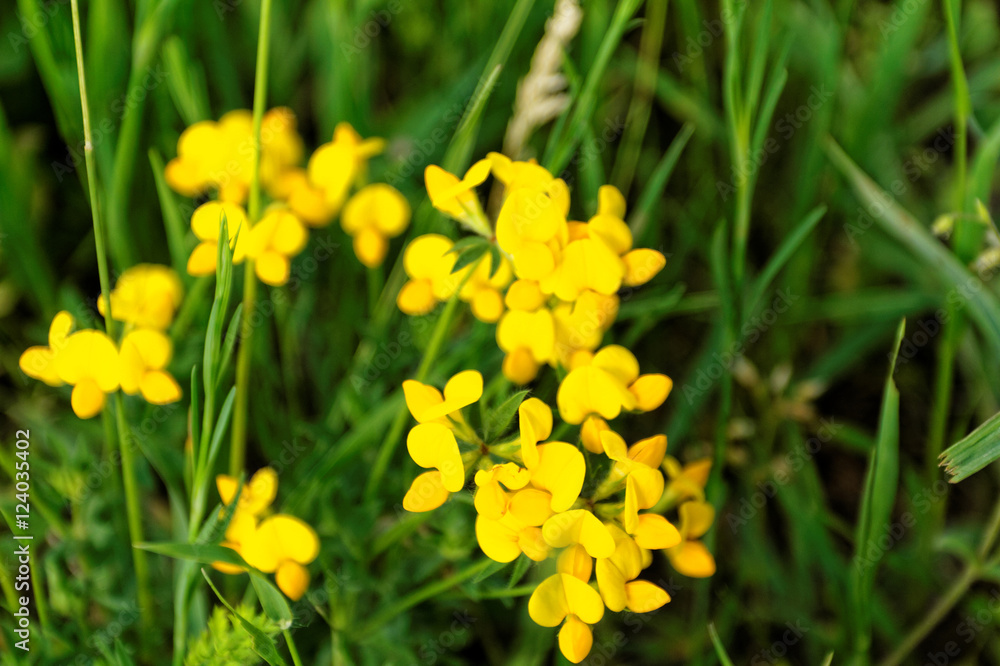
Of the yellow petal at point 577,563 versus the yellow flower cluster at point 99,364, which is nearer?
the yellow petal at point 577,563

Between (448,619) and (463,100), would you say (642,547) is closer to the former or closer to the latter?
(448,619)

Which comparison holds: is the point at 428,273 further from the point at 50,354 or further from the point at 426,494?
the point at 50,354

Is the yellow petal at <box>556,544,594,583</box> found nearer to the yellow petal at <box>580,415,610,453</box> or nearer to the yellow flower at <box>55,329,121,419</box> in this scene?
the yellow petal at <box>580,415,610,453</box>

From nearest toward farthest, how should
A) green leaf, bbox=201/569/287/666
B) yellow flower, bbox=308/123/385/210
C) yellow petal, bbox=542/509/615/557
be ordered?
1. yellow petal, bbox=542/509/615/557
2. green leaf, bbox=201/569/287/666
3. yellow flower, bbox=308/123/385/210

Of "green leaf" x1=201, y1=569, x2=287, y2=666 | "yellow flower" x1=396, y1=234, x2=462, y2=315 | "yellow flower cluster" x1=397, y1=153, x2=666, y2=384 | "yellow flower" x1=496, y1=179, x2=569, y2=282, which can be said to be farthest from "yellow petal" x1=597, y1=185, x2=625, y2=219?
"green leaf" x1=201, y1=569, x2=287, y2=666

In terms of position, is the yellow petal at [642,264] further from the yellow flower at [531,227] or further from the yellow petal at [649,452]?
the yellow petal at [649,452]

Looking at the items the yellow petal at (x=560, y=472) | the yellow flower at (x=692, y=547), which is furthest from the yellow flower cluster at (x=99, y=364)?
the yellow flower at (x=692, y=547)
